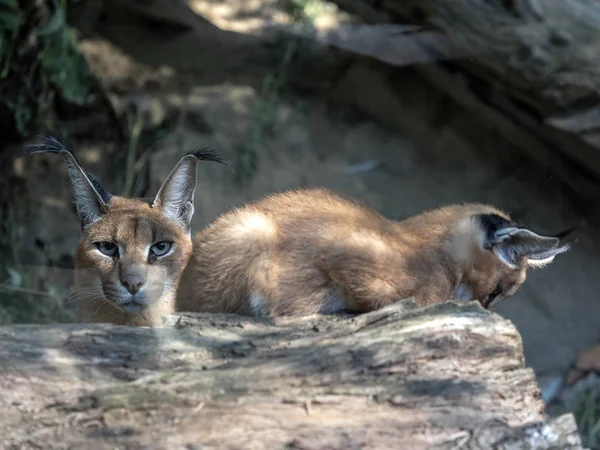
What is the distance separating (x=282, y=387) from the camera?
3594 mm

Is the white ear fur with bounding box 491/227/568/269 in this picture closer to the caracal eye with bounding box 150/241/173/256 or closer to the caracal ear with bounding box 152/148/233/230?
the caracal ear with bounding box 152/148/233/230

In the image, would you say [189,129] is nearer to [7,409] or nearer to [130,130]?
[130,130]

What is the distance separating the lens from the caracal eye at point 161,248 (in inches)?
203

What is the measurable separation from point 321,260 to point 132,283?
3.89ft

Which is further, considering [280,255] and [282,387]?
[280,255]

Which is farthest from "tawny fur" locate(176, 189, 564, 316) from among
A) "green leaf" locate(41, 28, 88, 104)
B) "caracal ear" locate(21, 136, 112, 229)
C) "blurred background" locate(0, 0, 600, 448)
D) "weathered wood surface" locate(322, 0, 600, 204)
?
"green leaf" locate(41, 28, 88, 104)

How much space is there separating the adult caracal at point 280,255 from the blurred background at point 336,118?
2.40 meters

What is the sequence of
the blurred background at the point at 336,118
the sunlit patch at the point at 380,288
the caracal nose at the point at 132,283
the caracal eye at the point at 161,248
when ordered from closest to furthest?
the sunlit patch at the point at 380,288, the caracal nose at the point at 132,283, the caracal eye at the point at 161,248, the blurred background at the point at 336,118

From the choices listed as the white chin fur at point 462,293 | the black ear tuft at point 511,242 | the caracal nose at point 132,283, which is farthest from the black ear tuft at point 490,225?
the caracal nose at point 132,283

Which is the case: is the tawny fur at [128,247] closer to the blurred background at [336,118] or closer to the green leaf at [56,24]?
the blurred background at [336,118]

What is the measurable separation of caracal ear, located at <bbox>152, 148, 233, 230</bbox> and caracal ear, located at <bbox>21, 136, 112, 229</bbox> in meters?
0.35

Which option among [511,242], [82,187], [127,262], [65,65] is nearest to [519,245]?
[511,242]

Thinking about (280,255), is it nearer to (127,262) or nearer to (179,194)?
(127,262)

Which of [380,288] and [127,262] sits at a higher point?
[380,288]
